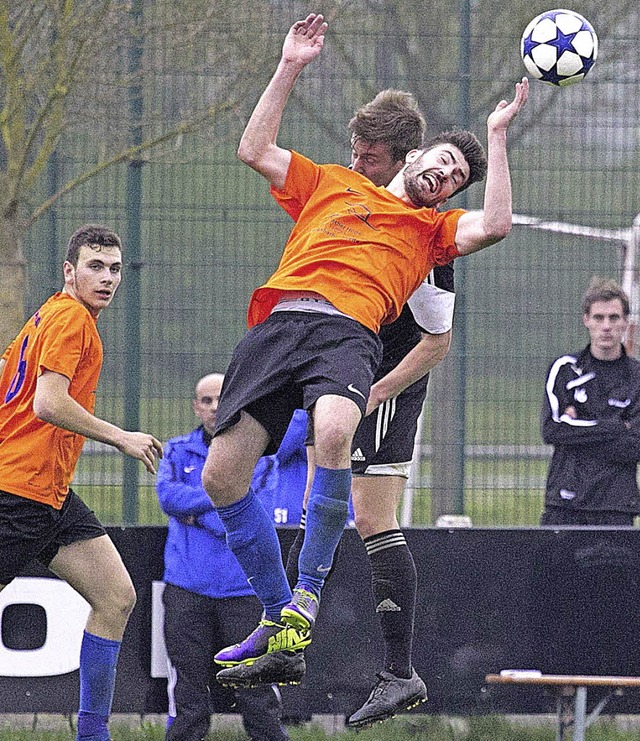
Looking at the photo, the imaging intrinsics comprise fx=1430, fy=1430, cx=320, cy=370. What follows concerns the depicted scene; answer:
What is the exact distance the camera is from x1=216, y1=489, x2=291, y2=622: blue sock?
17.0ft

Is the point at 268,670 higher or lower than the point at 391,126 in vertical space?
lower

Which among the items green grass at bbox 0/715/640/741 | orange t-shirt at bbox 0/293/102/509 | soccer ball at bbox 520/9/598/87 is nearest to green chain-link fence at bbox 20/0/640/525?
green grass at bbox 0/715/640/741

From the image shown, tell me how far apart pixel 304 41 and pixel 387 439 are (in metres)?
1.59

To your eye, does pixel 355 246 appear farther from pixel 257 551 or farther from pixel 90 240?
pixel 90 240

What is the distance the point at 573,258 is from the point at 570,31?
10.2ft

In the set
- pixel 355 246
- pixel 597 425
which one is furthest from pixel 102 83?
pixel 355 246

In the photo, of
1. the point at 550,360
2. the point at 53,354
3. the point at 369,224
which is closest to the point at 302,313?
the point at 369,224

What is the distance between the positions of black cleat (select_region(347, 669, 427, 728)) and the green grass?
1.89 metres

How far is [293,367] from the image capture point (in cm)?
508

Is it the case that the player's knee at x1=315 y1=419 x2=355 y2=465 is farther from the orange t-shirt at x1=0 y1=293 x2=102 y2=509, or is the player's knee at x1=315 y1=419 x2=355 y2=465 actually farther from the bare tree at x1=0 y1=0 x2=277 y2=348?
the bare tree at x1=0 y1=0 x2=277 y2=348

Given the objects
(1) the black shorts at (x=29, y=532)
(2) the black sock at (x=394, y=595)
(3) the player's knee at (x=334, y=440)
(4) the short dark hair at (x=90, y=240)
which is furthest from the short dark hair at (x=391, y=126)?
(1) the black shorts at (x=29, y=532)

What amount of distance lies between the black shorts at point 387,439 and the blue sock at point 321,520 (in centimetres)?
58

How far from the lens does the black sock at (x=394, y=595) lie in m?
5.65

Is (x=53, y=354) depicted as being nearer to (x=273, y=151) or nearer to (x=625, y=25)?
(x=273, y=151)
